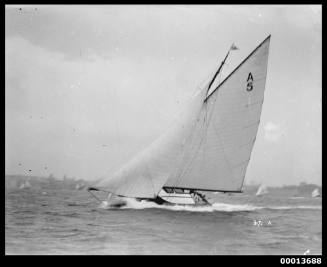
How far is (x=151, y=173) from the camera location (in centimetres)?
2616

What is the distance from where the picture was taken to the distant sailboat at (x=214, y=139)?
27.0m

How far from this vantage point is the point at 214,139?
28.7 meters

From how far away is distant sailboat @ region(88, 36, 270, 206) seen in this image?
27.0 meters

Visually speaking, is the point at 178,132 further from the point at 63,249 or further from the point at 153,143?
the point at 63,249

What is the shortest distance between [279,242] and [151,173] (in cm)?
942
